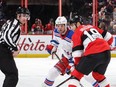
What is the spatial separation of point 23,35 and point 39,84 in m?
4.66

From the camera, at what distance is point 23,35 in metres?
9.87

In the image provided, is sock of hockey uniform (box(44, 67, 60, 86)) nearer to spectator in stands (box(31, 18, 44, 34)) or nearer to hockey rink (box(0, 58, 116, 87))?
hockey rink (box(0, 58, 116, 87))

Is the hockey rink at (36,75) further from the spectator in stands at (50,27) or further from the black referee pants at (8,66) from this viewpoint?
the spectator in stands at (50,27)

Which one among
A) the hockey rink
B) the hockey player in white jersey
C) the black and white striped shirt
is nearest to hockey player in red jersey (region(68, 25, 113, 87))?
the black and white striped shirt

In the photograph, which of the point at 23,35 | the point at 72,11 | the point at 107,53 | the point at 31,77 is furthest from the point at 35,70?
the point at 72,11

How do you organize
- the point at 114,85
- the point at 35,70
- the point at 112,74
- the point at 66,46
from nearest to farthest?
the point at 66,46
the point at 114,85
the point at 112,74
the point at 35,70

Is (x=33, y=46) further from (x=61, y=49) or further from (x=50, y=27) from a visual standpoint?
(x=61, y=49)

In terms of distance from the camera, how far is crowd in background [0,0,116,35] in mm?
10227

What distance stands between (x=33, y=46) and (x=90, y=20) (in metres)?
1.59

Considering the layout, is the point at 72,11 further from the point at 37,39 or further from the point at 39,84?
the point at 39,84

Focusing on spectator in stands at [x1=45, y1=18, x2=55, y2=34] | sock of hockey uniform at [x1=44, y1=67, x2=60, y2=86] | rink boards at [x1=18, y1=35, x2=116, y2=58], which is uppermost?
sock of hockey uniform at [x1=44, y1=67, x2=60, y2=86]

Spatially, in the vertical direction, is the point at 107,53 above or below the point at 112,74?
above

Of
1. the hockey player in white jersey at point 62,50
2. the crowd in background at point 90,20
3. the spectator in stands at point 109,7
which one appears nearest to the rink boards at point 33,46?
the crowd in background at point 90,20

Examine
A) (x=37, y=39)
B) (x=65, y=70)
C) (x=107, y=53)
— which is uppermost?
(x=107, y=53)
